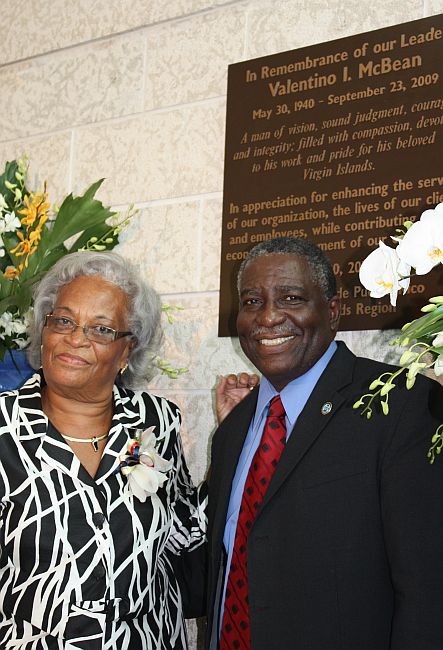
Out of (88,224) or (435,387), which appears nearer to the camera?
(435,387)

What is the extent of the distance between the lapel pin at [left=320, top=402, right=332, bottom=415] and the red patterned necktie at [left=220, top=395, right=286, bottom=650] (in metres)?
0.13

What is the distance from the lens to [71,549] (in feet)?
6.77

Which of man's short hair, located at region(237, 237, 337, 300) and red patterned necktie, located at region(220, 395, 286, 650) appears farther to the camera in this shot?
man's short hair, located at region(237, 237, 337, 300)

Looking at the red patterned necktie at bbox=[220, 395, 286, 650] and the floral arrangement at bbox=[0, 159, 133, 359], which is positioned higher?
the floral arrangement at bbox=[0, 159, 133, 359]

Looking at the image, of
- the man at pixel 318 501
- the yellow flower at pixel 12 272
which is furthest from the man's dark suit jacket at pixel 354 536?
the yellow flower at pixel 12 272

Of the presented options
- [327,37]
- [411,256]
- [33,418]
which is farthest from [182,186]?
[411,256]

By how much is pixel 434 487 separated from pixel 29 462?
3.06 ft

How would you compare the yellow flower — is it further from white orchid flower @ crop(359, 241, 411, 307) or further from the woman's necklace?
white orchid flower @ crop(359, 241, 411, 307)

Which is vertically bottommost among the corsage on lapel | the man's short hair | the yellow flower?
the corsage on lapel

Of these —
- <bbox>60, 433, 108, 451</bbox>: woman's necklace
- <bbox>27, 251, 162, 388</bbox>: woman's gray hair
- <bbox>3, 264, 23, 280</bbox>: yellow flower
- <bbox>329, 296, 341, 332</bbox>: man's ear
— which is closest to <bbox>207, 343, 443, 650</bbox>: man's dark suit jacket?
<bbox>329, 296, 341, 332</bbox>: man's ear

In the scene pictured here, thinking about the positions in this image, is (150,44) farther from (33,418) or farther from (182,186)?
(33,418)

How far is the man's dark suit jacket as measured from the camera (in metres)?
1.80

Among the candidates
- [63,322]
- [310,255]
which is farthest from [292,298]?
[63,322]

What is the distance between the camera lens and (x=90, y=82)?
3432 mm
